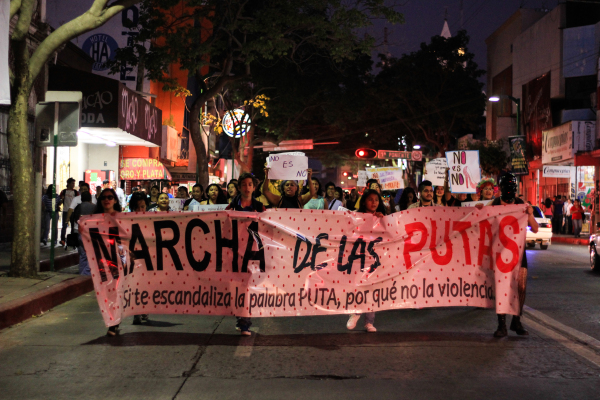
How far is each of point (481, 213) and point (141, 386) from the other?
14.4 ft

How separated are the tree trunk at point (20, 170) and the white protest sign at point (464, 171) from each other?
8613mm

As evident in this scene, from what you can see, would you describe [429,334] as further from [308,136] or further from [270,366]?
Result: [308,136]

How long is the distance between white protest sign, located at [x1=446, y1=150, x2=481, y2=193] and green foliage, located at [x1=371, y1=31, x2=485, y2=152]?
31383 millimetres

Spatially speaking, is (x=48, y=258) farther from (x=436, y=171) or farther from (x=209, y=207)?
(x=436, y=171)

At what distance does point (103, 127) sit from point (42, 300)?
1050 centimetres

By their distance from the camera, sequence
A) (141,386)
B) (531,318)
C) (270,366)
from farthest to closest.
→ (531,318) → (270,366) → (141,386)

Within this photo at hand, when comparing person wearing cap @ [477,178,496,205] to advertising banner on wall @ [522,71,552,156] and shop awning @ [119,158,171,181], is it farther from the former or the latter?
advertising banner on wall @ [522,71,552,156]

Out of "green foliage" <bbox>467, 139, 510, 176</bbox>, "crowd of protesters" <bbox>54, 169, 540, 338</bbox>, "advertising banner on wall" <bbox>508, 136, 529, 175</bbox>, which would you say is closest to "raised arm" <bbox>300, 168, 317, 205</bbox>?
"crowd of protesters" <bbox>54, 169, 540, 338</bbox>

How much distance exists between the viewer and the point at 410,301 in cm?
793

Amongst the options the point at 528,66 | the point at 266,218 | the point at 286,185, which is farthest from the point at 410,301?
the point at 528,66

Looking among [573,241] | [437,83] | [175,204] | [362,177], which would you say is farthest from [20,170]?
[437,83]

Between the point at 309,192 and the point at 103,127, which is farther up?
the point at 103,127

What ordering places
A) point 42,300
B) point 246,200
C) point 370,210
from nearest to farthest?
point 246,200, point 370,210, point 42,300

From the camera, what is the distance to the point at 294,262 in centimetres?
789
